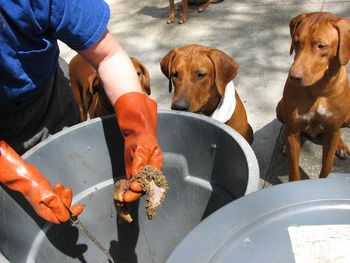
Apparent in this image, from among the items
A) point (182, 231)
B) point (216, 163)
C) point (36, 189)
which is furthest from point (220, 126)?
point (36, 189)

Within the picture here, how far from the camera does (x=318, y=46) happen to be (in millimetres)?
2238

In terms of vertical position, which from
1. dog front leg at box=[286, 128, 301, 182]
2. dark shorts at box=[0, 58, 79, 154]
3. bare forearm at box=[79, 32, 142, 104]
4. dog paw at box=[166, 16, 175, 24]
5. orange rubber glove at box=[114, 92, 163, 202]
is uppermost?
bare forearm at box=[79, 32, 142, 104]

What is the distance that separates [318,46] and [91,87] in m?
1.45

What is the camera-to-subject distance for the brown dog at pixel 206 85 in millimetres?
2707

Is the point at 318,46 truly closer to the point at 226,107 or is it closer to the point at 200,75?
the point at 226,107

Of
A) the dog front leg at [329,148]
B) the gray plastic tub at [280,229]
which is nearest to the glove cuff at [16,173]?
the gray plastic tub at [280,229]

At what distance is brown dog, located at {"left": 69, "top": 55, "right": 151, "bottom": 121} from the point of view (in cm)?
290

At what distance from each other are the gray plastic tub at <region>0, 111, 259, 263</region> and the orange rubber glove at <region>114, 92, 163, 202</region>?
22 centimetres

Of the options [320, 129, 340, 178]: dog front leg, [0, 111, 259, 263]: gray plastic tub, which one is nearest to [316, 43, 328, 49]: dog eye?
[320, 129, 340, 178]: dog front leg

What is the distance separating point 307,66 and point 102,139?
1.07 metres

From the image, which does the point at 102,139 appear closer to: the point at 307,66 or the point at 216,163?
the point at 216,163

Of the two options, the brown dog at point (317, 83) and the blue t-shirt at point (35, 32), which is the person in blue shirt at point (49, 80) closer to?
the blue t-shirt at point (35, 32)

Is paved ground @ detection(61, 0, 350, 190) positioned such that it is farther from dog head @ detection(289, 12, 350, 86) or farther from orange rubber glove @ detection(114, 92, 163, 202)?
orange rubber glove @ detection(114, 92, 163, 202)

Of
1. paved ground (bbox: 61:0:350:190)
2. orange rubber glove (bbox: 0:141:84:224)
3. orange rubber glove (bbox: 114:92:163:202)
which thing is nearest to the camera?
orange rubber glove (bbox: 0:141:84:224)
